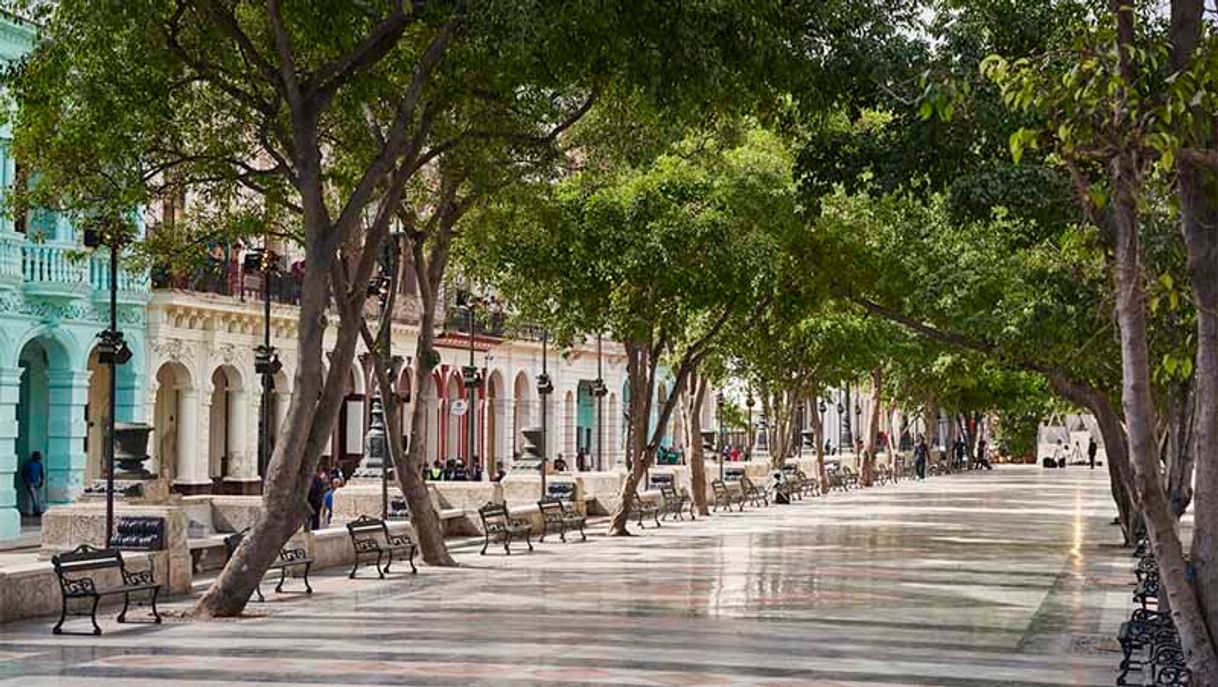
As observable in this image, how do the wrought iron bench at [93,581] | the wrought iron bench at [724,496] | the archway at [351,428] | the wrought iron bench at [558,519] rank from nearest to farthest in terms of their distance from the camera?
1. the wrought iron bench at [93,581]
2. the wrought iron bench at [558,519]
3. the wrought iron bench at [724,496]
4. the archway at [351,428]

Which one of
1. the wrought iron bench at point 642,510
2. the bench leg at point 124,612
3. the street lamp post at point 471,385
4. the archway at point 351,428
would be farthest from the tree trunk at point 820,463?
the bench leg at point 124,612

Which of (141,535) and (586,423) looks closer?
(141,535)

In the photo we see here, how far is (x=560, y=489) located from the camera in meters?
35.8

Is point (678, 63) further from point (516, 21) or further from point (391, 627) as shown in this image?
point (391, 627)

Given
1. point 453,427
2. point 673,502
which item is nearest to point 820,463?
point 453,427

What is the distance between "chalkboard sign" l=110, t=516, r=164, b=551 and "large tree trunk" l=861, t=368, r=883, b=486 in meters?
41.5

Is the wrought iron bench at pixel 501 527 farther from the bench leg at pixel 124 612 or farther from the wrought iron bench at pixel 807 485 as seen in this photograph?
the wrought iron bench at pixel 807 485

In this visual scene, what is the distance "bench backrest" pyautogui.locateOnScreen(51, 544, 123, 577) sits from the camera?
55.5ft

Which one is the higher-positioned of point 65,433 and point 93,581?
point 65,433

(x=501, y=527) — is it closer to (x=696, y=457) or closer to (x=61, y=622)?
(x=61, y=622)

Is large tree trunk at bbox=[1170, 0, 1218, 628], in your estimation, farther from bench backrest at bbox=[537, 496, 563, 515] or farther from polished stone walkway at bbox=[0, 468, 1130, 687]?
bench backrest at bbox=[537, 496, 563, 515]

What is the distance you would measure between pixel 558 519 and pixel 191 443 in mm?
14261

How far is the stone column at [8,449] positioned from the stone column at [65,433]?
2.57 meters

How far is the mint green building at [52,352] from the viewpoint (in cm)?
3219
